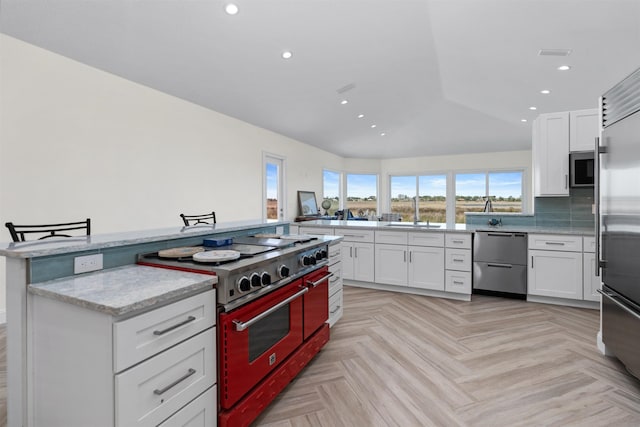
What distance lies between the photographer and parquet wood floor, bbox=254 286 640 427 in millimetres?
1755

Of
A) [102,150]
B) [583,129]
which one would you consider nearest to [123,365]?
[102,150]

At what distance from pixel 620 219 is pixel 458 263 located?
1.81 m

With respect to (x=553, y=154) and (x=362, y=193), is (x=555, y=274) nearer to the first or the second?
(x=553, y=154)

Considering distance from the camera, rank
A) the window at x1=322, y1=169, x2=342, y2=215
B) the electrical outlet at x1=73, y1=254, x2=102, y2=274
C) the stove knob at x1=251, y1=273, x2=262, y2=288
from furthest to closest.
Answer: the window at x1=322, y1=169, x2=342, y2=215, the stove knob at x1=251, y1=273, x2=262, y2=288, the electrical outlet at x1=73, y1=254, x2=102, y2=274

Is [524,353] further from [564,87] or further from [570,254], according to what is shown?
[564,87]

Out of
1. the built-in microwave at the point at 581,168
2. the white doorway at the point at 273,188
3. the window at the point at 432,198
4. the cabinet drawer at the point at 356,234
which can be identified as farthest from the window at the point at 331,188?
the built-in microwave at the point at 581,168

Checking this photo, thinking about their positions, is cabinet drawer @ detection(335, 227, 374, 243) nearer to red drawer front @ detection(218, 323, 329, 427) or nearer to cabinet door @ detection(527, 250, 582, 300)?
cabinet door @ detection(527, 250, 582, 300)

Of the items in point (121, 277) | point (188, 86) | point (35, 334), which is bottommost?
point (35, 334)

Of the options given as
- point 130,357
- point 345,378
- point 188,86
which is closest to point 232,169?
point 188,86

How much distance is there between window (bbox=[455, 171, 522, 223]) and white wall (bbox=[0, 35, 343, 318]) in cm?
662

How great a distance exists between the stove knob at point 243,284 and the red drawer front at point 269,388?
551 millimetres

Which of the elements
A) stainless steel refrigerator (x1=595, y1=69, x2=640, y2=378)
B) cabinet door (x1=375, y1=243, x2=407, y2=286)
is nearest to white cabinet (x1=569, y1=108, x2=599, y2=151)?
stainless steel refrigerator (x1=595, y1=69, x2=640, y2=378)

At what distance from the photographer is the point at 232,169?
515 cm

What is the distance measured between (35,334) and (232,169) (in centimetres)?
409
